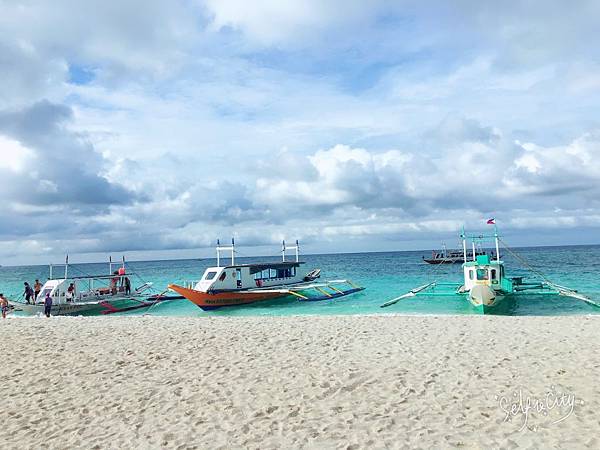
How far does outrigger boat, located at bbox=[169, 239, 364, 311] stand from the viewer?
98.9ft

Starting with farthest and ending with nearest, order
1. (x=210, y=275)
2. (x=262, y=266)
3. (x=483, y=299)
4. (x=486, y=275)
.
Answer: (x=262, y=266) < (x=210, y=275) < (x=486, y=275) < (x=483, y=299)

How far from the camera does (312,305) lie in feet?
107

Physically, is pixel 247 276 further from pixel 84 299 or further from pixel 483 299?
pixel 483 299

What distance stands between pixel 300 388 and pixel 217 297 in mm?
22137

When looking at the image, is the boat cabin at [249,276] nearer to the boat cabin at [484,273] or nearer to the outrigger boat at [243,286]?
the outrigger boat at [243,286]

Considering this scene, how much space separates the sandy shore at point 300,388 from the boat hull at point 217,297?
1464cm

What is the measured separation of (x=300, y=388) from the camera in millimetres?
8945

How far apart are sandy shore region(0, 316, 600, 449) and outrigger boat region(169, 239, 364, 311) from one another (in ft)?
50.3

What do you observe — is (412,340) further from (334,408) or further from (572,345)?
(334,408)

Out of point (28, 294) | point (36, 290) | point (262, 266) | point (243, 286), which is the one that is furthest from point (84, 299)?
point (262, 266)

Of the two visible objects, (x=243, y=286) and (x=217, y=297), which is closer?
(x=217, y=297)

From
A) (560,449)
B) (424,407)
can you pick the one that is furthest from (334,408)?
(560,449)

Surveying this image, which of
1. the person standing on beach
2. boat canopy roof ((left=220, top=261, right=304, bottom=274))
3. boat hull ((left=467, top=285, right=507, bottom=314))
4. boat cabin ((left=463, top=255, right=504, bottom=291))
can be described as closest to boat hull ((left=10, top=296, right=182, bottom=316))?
the person standing on beach

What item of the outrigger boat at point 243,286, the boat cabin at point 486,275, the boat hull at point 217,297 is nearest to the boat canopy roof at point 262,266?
the outrigger boat at point 243,286
